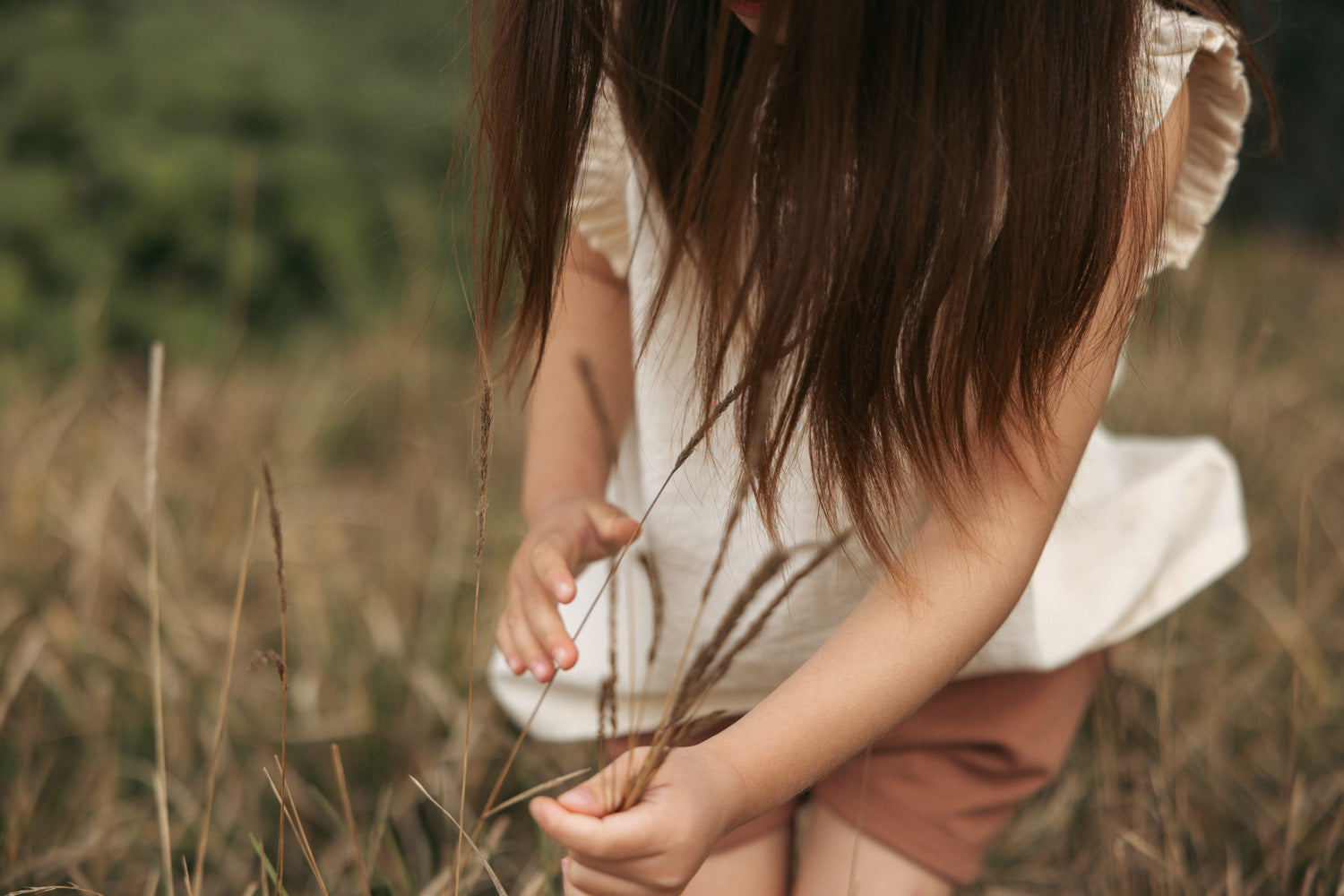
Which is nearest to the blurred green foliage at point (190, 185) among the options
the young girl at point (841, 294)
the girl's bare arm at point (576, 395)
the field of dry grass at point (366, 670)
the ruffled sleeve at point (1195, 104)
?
the field of dry grass at point (366, 670)

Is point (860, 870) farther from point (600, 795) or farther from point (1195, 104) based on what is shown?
point (1195, 104)

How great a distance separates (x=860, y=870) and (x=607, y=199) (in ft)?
2.10

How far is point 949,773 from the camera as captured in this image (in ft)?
3.22

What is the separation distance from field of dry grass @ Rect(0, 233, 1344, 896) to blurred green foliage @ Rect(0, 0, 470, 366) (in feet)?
0.98

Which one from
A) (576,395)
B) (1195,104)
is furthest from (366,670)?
(1195,104)

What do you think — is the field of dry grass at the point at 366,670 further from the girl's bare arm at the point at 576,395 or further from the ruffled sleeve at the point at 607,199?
the ruffled sleeve at the point at 607,199

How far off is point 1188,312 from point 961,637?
7.80 feet

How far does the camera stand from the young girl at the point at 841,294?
594 mm

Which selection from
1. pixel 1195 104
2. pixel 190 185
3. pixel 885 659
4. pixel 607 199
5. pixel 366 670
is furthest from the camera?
pixel 190 185

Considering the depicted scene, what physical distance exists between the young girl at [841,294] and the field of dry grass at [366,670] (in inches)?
5.0

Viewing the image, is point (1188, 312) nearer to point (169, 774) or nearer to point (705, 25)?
point (705, 25)

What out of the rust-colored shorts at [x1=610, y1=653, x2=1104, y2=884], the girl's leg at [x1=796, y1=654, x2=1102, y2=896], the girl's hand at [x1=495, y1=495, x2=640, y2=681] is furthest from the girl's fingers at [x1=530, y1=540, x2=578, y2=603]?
the girl's leg at [x1=796, y1=654, x2=1102, y2=896]

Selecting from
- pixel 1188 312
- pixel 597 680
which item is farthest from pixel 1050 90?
pixel 1188 312

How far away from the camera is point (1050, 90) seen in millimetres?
606
